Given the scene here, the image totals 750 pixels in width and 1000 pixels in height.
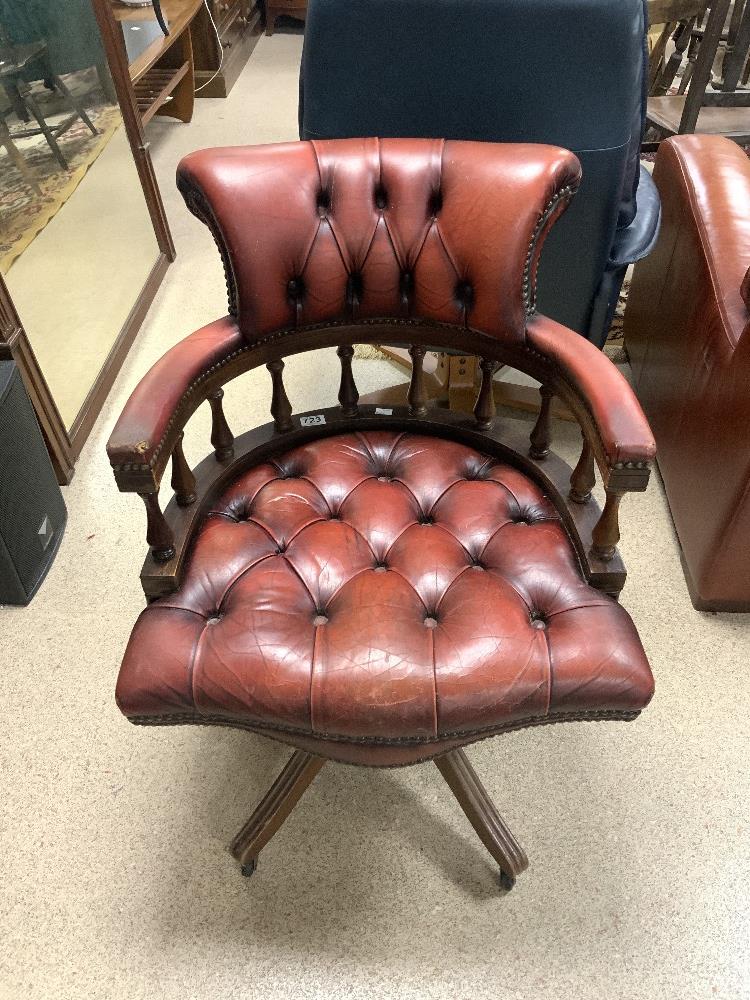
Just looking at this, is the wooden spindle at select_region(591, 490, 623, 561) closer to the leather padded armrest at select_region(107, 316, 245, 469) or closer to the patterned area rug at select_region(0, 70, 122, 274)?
the leather padded armrest at select_region(107, 316, 245, 469)

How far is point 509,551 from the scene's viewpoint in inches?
42.0

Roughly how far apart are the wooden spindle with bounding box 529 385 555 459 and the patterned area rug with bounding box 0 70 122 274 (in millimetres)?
1191

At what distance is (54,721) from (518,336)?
1.11 meters

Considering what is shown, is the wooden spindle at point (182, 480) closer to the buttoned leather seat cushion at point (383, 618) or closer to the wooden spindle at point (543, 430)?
the buttoned leather seat cushion at point (383, 618)

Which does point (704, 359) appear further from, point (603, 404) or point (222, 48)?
point (222, 48)

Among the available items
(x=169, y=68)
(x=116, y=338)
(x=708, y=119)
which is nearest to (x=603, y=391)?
(x=116, y=338)

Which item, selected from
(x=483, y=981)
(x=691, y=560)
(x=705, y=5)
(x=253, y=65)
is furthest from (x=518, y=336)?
(x=253, y=65)

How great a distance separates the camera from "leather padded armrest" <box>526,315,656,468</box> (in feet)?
2.97

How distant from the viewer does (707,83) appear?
2191mm

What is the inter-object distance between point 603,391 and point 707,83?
1.74m

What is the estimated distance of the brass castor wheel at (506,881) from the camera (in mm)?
1211

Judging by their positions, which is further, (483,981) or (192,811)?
(192,811)

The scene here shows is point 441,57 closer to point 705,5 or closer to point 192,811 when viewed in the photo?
point 705,5

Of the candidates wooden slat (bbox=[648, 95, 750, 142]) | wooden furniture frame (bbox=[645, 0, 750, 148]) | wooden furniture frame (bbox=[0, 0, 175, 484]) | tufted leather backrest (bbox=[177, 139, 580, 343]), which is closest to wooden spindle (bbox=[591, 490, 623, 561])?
tufted leather backrest (bbox=[177, 139, 580, 343])
